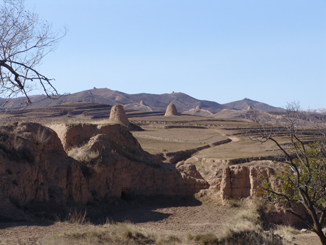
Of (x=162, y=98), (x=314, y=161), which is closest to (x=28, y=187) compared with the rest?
(x=314, y=161)

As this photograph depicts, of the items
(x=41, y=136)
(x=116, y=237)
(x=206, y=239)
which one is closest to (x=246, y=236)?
(x=206, y=239)

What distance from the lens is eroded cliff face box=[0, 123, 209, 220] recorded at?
33.2 feet

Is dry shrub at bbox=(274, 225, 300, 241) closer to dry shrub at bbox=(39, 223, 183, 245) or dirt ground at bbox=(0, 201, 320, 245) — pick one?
dirt ground at bbox=(0, 201, 320, 245)

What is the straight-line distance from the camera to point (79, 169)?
11.9 m

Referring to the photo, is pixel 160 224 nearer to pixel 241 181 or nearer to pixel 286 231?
pixel 241 181

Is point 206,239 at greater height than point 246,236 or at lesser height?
greater

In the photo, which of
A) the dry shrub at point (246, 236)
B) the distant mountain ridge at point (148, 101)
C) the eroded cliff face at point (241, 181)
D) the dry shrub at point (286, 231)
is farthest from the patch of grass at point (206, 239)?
A: the distant mountain ridge at point (148, 101)

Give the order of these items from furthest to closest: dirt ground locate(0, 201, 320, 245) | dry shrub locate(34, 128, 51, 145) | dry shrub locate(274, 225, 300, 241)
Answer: dry shrub locate(34, 128, 51, 145) → dry shrub locate(274, 225, 300, 241) → dirt ground locate(0, 201, 320, 245)

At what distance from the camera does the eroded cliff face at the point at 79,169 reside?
10109mm

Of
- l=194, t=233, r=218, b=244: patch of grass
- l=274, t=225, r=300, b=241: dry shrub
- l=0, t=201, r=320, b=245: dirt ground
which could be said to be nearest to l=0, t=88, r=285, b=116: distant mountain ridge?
l=0, t=201, r=320, b=245: dirt ground

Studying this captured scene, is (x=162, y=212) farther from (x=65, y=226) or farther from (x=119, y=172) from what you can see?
(x=65, y=226)

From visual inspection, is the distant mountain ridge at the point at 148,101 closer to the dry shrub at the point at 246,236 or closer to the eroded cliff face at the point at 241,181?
the eroded cliff face at the point at 241,181

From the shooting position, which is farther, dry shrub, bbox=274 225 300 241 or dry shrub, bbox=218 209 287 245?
dry shrub, bbox=274 225 300 241

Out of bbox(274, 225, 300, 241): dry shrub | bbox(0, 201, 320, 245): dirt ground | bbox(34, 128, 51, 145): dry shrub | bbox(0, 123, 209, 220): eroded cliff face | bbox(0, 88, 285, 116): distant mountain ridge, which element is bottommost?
bbox(274, 225, 300, 241): dry shrub
